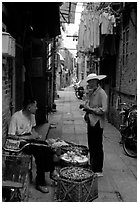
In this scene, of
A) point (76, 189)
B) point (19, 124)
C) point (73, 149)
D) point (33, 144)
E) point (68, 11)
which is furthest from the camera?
point (68, 11)

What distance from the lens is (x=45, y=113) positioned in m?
11.9

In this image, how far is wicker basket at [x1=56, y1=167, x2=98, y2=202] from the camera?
4.46 m

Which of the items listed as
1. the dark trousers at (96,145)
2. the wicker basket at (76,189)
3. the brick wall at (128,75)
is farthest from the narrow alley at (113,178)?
the brick wall at (128,75)

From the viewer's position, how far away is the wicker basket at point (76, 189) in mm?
4461

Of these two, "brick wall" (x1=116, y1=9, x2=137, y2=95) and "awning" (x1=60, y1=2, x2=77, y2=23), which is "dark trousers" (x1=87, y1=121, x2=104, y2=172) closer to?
"brick wall" (x1=116, y1=9, x2=137, y2=95)

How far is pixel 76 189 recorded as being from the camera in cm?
446

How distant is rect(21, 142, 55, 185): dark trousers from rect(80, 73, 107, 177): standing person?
973 mm

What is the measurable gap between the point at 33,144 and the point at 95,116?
1307 mm

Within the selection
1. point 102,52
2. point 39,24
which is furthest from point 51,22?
point 102,52

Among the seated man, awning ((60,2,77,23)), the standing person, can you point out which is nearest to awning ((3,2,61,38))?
awning ((60,2,77,23))

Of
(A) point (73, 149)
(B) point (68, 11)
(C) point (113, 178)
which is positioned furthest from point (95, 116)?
(B) point (68, 11)

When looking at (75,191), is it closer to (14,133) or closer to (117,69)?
(14,133)

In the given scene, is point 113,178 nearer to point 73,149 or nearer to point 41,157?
point 73,149

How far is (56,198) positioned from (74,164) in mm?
889
